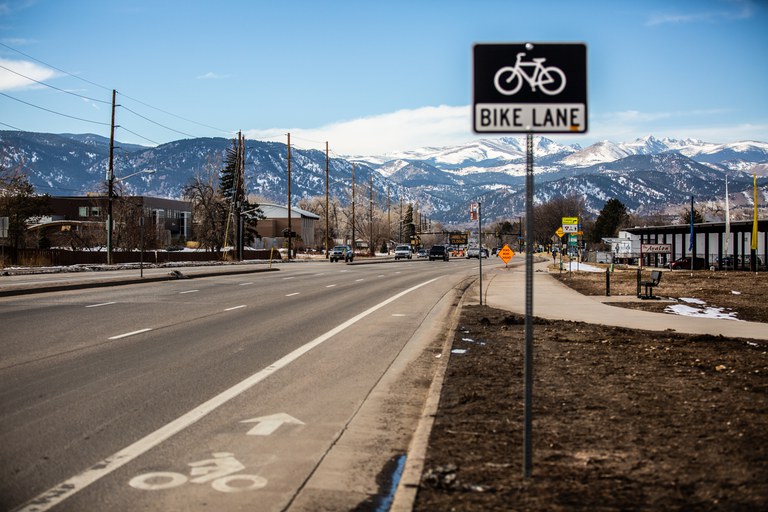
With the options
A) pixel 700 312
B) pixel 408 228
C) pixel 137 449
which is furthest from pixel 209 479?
pixel 408 228

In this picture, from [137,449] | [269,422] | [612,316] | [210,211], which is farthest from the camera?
[210,211]

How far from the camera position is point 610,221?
15200 centimetres

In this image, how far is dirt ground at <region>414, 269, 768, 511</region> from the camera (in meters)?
5.12

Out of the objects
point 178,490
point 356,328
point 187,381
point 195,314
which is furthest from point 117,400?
point 195,314

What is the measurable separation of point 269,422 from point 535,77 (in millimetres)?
4180

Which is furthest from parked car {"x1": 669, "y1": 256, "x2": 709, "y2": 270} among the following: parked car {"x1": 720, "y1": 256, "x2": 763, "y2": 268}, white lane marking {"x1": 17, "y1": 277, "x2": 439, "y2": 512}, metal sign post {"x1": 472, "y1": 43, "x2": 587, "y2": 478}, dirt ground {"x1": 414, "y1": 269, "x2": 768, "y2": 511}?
metal sign post {"x1": 472, "y1": 43, "x2": 587, "y2": 478}

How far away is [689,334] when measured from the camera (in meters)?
14.4

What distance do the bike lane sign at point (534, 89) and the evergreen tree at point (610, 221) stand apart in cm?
15015

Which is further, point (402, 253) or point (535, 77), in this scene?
point (402, 253)

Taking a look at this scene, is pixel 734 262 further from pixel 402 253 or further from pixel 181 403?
pixel 181 403

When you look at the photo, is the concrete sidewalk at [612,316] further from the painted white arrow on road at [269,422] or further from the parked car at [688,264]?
the parked car at [688,264]

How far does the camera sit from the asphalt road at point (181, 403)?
5.49 m

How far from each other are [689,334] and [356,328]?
6.52 meters

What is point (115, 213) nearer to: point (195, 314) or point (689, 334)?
point (195, 314)
